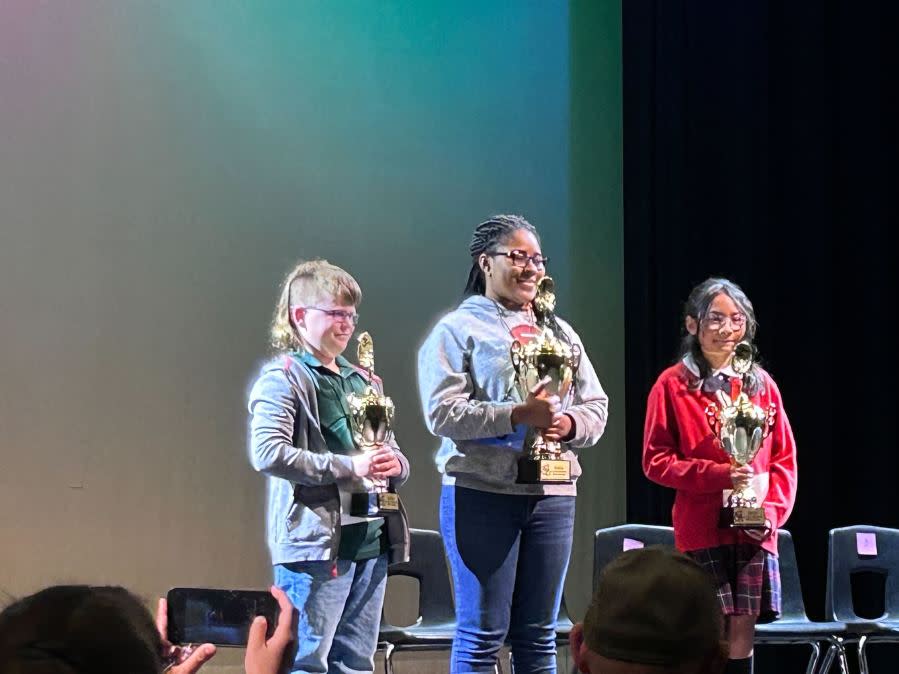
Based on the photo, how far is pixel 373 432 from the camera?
3270mm

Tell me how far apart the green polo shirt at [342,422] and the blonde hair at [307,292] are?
99 millimetres

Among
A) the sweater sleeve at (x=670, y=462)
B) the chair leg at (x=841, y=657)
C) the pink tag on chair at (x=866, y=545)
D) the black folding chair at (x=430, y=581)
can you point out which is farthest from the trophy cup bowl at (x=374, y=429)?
the pink tag on chair at (x=866, y=545)

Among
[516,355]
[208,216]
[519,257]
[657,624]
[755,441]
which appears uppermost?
[208,216]

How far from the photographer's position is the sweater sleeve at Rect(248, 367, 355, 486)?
311cm

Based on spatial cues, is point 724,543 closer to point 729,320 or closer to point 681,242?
point 729,320

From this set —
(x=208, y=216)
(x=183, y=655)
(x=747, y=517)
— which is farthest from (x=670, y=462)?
(x=183, y=655)

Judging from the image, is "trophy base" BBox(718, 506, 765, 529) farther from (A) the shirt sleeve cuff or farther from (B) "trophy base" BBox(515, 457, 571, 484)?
(A) the shirt sleeve cuff

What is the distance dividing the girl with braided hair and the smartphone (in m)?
1.72

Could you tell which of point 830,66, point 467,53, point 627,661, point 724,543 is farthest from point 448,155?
point 627,661

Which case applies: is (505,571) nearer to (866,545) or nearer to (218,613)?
(218,613)

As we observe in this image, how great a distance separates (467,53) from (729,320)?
239 centimetres

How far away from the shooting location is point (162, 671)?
3.26 feet

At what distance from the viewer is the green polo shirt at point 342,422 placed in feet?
10.4

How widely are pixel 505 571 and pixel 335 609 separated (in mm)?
470
